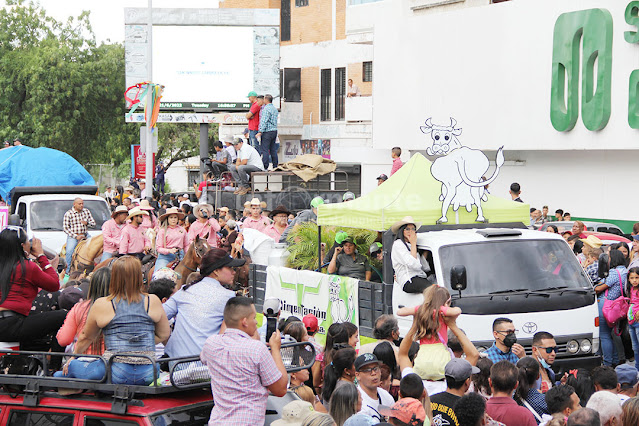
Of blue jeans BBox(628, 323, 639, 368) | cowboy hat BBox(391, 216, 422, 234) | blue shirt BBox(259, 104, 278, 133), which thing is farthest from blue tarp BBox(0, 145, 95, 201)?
blue jeans BBox(628, 323, 639, 368)

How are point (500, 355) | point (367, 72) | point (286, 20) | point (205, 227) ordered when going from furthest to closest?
point (286, 20), point (367, 72), point (205, 227), point (500, 355)

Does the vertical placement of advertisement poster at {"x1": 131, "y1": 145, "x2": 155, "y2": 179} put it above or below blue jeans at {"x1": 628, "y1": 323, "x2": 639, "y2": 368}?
Answer: above

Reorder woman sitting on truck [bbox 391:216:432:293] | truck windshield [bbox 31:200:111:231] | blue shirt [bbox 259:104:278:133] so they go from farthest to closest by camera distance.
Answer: blue shirt [bbox 259:104:278:133], truck windshield [bbox 31:200:111:231], woman sitting on truck [bbox 391:216:432:293]

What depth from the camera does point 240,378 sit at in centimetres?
582

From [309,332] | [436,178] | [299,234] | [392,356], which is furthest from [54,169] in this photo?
[392,356]

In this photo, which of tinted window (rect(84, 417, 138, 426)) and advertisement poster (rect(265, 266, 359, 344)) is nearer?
tinted window (rect(84, 417, 138, 426))

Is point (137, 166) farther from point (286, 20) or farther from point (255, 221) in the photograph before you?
point (255, 221)

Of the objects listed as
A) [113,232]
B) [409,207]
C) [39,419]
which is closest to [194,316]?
[39,419]

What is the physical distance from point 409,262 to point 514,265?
117 centimetres

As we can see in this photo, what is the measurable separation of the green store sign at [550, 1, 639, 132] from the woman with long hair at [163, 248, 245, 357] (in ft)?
56.2

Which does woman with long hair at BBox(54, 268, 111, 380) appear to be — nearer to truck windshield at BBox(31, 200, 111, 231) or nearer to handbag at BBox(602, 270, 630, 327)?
handbag at BBox(602, 270, 630, 327)

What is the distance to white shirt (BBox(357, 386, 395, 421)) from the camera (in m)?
6.40

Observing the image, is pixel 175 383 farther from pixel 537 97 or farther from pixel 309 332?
pixel 537 97

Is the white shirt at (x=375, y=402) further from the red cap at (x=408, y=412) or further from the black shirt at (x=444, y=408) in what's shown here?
the red cap at (x=408, y=412)
